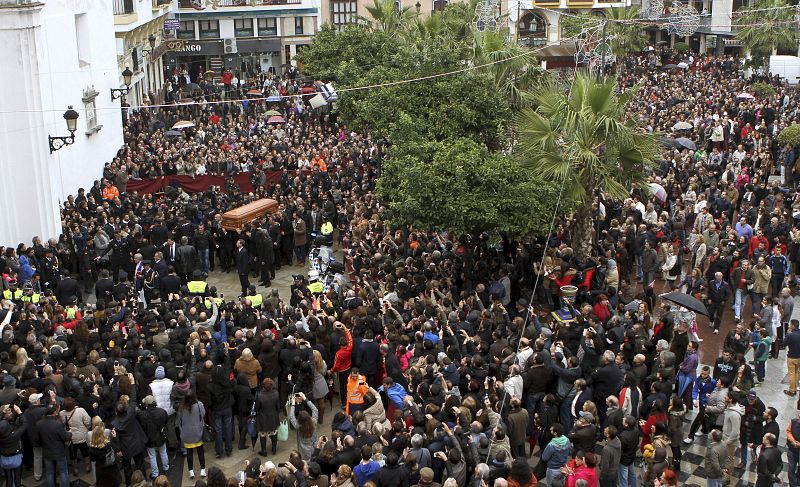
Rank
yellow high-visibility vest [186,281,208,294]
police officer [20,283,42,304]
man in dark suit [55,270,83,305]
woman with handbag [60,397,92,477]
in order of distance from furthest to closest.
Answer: man in dark suit [55,270,83,305]
yellow high-visibility vest [186,281,208,294]
police officer [20,283,42,304]
woman with handbag [60,397,92,477]

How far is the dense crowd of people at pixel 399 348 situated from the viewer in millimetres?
12305

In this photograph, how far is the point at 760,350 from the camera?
15.9 metres

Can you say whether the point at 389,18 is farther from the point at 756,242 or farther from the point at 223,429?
the point at 223,429

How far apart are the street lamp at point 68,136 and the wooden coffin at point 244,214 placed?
3773mm

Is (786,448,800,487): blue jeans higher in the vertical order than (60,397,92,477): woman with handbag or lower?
lower

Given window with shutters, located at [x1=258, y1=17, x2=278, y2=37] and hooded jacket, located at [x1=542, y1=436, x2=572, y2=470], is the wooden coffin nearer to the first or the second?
hooded jacket, located at [x1=542, y1=436, x2=572, y2=470]

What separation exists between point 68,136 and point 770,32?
33.7 meters

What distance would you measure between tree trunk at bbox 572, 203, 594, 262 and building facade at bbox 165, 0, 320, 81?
3726 cm

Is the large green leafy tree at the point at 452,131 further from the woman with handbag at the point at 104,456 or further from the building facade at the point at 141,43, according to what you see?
the building facade at the point at 141,43

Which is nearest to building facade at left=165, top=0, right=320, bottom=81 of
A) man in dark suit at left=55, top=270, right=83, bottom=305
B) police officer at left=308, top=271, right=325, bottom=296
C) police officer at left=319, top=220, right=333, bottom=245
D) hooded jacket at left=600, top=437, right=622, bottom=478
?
police officer at left=319, top=220, right=333, bottom=245

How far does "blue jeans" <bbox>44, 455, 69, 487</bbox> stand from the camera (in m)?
13.2

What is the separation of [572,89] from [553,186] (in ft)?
5.90

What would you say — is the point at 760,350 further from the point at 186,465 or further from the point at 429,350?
the point at 186,465

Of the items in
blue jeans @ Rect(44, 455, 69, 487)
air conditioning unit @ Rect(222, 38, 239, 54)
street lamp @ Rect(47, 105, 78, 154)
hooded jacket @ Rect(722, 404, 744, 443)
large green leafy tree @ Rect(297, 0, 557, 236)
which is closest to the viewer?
hooded jacket @ Rect(722, 404, 744, 443)
